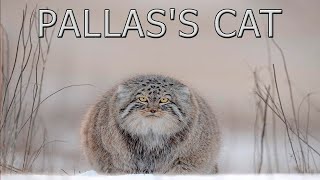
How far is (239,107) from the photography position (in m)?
2.94

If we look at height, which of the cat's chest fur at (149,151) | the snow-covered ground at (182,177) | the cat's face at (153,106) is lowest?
the snow-covered ground at (182,177)

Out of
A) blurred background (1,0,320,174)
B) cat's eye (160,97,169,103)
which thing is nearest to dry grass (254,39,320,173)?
blurred background (1,0,320,174)

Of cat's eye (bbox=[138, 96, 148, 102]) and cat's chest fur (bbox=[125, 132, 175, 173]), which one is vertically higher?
cat's eye (bbox=[138, 96, 148, 102])

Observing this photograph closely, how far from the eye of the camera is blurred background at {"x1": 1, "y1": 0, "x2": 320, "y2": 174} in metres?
2.91

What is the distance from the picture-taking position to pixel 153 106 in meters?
2.61

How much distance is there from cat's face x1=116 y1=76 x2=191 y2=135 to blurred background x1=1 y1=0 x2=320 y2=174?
0.72ft

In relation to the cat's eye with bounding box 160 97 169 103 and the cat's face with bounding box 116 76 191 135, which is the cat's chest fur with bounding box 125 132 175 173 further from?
the cat's eye with bounding box 160 97 169 103

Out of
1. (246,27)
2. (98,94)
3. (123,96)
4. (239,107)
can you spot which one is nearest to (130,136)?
(123,96)

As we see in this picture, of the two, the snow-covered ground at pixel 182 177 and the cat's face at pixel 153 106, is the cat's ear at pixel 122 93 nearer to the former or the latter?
the cat's face at pixel 153 106

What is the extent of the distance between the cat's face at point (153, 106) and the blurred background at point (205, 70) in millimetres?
220

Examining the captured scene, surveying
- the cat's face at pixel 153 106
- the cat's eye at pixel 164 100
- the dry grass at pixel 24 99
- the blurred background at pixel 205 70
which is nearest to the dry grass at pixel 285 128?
the blurred background at pixel 205 70

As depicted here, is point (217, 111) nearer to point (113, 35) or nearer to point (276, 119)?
point (276, 119)

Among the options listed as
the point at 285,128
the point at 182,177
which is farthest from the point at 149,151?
the point at 285,128

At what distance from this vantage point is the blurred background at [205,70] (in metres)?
2.91
